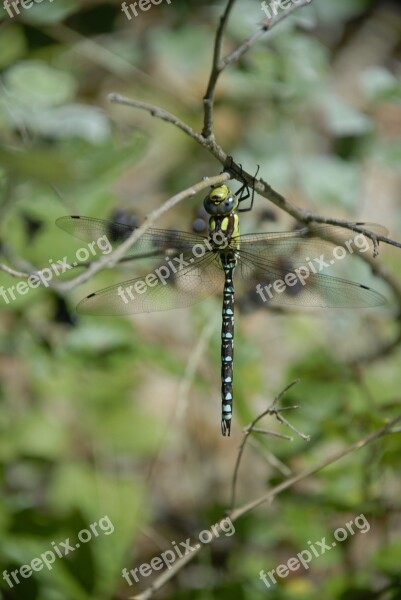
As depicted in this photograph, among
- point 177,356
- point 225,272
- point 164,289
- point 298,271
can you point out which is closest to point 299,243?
point 298,271

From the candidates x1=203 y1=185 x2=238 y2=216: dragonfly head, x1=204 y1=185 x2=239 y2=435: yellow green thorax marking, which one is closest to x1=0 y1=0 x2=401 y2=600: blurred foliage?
x1=204 y1=185 x2=239 y2=435: yellow green thorax marking

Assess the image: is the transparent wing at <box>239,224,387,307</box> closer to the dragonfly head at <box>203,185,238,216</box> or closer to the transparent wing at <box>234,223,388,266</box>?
the transparent wing at <box>234,223,388,266</box>

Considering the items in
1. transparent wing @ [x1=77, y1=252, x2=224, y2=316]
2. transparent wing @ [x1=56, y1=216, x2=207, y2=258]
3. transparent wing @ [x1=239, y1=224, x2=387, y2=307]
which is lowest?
transparent wing @ [x1=239, y1=224, x2=387, y2=307]

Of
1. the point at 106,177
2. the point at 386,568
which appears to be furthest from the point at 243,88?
the point at 386,568

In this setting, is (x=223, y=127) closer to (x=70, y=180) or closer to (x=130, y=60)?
(x=130, y=60)

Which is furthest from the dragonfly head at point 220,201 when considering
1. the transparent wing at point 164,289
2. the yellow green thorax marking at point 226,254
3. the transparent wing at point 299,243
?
the transparent wing at point 164,289

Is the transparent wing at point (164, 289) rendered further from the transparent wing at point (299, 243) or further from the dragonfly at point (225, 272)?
the transparent wing at point (299, 243)

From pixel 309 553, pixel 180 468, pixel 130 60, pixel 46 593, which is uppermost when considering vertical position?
pixel 130 60
